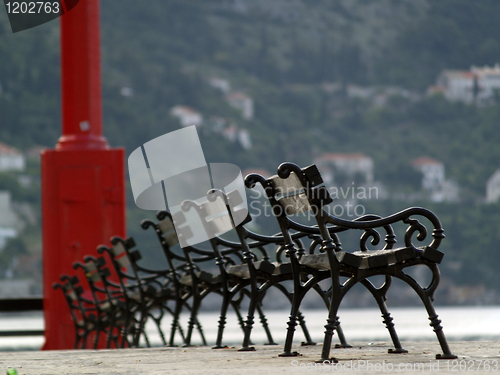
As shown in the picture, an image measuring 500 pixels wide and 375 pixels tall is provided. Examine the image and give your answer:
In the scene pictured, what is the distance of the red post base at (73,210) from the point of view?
808cm

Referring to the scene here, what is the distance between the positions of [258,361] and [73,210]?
211 inches

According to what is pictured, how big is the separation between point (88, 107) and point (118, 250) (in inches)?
112

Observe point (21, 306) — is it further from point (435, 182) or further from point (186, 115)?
point (186, 115)

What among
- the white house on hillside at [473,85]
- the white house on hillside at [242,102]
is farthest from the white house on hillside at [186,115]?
the white house on hillside at [473,85]

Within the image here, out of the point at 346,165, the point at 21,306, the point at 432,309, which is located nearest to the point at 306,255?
the point at 432,309

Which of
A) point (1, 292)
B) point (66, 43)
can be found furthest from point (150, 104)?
point (66, 43)

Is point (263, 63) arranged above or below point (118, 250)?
above

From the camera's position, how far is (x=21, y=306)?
864cm

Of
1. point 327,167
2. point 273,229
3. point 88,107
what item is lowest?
point 88,107

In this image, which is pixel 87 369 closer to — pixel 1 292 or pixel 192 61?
pixel 1 292

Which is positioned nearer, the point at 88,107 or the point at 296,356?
the point at 296,356

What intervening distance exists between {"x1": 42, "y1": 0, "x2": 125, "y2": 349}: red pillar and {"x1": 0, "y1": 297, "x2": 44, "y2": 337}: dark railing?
283 millimetres

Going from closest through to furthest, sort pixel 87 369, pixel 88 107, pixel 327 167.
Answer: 1. pixel 87 369
2. pixel 88 107
3. pixel 327 167

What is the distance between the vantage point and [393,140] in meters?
83.4
